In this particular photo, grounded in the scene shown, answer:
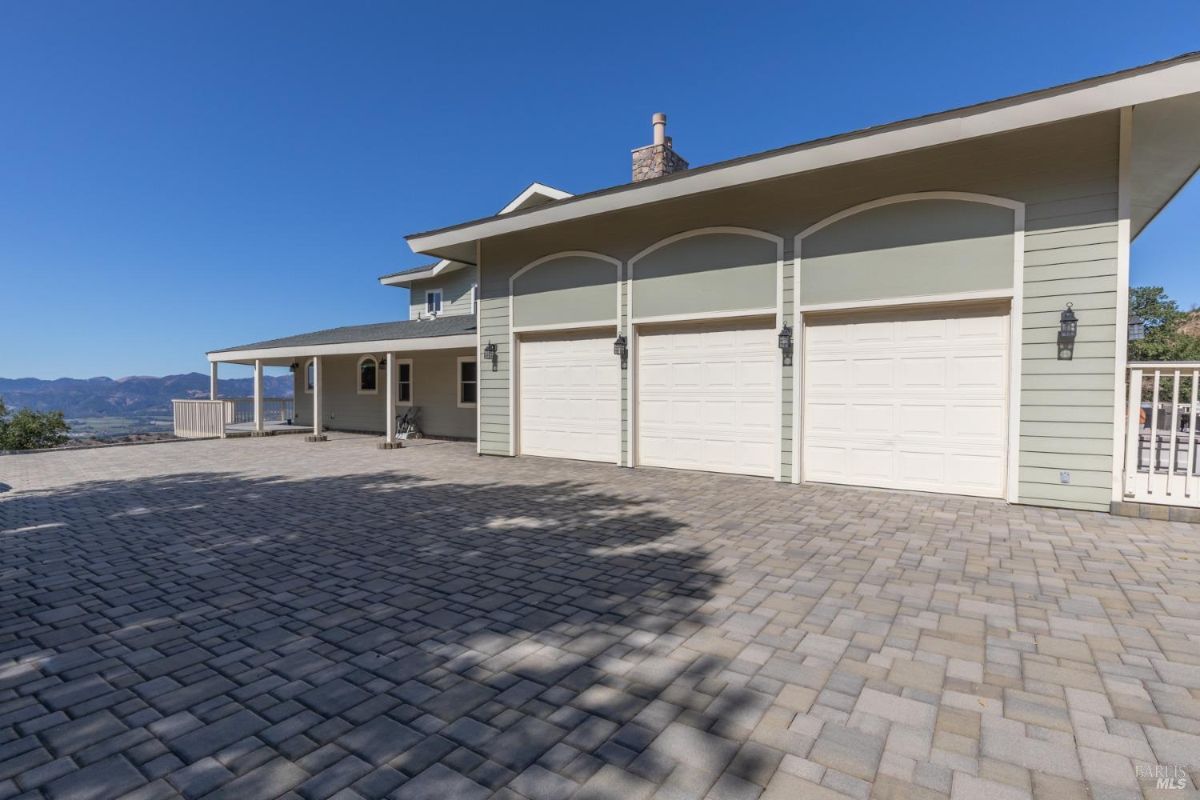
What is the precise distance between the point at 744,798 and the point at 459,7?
15017mm

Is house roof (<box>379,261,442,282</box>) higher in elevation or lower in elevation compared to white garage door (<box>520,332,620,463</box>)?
higher

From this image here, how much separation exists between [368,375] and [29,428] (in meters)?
10.2

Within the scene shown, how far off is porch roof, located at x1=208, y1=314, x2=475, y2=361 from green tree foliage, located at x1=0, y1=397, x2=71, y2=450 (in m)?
4.74

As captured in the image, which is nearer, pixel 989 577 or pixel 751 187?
pixel 989 577

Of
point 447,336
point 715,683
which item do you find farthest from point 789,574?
point 447,336

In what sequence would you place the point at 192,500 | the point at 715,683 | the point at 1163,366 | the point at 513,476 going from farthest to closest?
the point at 513,476 → the point at 192,500 → the point at 1163,366 → the point at 715,683

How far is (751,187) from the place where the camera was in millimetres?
7262

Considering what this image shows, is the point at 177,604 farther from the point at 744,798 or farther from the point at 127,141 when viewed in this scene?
the point at 127,141

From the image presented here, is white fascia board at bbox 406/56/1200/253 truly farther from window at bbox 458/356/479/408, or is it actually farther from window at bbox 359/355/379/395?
window at bbox 359/355/379/395

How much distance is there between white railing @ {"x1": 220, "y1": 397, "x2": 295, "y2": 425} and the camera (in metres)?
18.0

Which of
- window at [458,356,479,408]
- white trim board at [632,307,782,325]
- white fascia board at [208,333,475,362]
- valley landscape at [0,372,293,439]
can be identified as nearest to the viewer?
white trim board at [632,307,782,325]

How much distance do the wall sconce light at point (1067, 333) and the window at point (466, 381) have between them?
11.7 meters

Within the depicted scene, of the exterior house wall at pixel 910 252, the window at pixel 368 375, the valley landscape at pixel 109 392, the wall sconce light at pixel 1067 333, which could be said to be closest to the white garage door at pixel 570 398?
the exterior house wall at pixel 910 252

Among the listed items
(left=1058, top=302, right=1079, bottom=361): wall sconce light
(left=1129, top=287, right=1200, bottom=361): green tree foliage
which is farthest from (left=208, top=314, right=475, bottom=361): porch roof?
(left=1129, top=287, right=1200, bottom=361): green tree foliage
